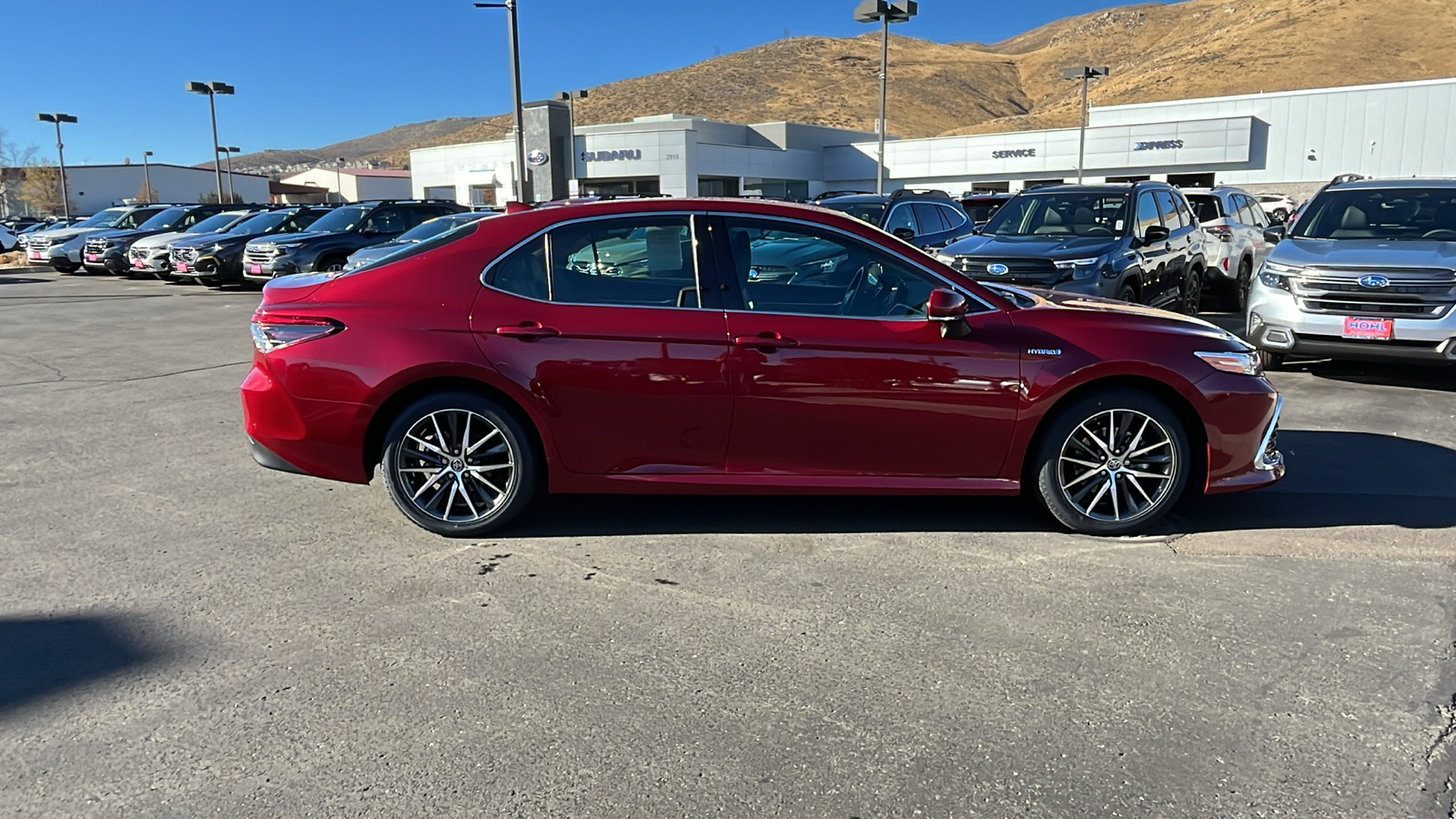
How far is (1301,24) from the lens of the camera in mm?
95750

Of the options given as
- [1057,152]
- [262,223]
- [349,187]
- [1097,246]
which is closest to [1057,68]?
[349,187]

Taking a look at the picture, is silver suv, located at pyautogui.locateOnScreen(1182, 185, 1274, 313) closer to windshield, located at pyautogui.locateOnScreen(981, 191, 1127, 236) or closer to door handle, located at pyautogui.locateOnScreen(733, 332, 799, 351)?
windshield, located at pyautogui.locateOnScreen(981, 191, 1127, 236)

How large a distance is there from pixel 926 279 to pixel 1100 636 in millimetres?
1889

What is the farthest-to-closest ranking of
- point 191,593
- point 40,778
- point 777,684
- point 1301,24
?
point 1301,24 < point 191,593 < point 777,684 < point 40,778

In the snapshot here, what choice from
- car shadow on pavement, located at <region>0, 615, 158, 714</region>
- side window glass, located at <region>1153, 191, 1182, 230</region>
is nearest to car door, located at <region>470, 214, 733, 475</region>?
car shadow on pavement, located at <region>0, 615, 158, 714</region>

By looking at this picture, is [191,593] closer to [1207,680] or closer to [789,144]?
[1207,680]

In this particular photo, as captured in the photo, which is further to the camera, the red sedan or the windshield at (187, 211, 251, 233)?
the windshield at (187, 211, 251, 233)

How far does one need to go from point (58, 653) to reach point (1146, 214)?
10.3 m

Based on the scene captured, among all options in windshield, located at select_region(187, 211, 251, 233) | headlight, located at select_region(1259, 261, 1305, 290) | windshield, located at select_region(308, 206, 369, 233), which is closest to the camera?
headlight, located at select_region(1259, 261, 1305, 290)

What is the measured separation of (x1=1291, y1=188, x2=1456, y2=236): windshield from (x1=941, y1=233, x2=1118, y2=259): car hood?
192 centimetres

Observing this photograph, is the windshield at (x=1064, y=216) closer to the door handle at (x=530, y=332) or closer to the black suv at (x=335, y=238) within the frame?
the door handle at (x=530, y=332)

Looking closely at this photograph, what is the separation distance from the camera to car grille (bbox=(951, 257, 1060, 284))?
31.5 ft

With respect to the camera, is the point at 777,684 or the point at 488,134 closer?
the point at 777,684

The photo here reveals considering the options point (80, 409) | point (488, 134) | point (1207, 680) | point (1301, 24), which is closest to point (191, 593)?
point (1207, 680)
